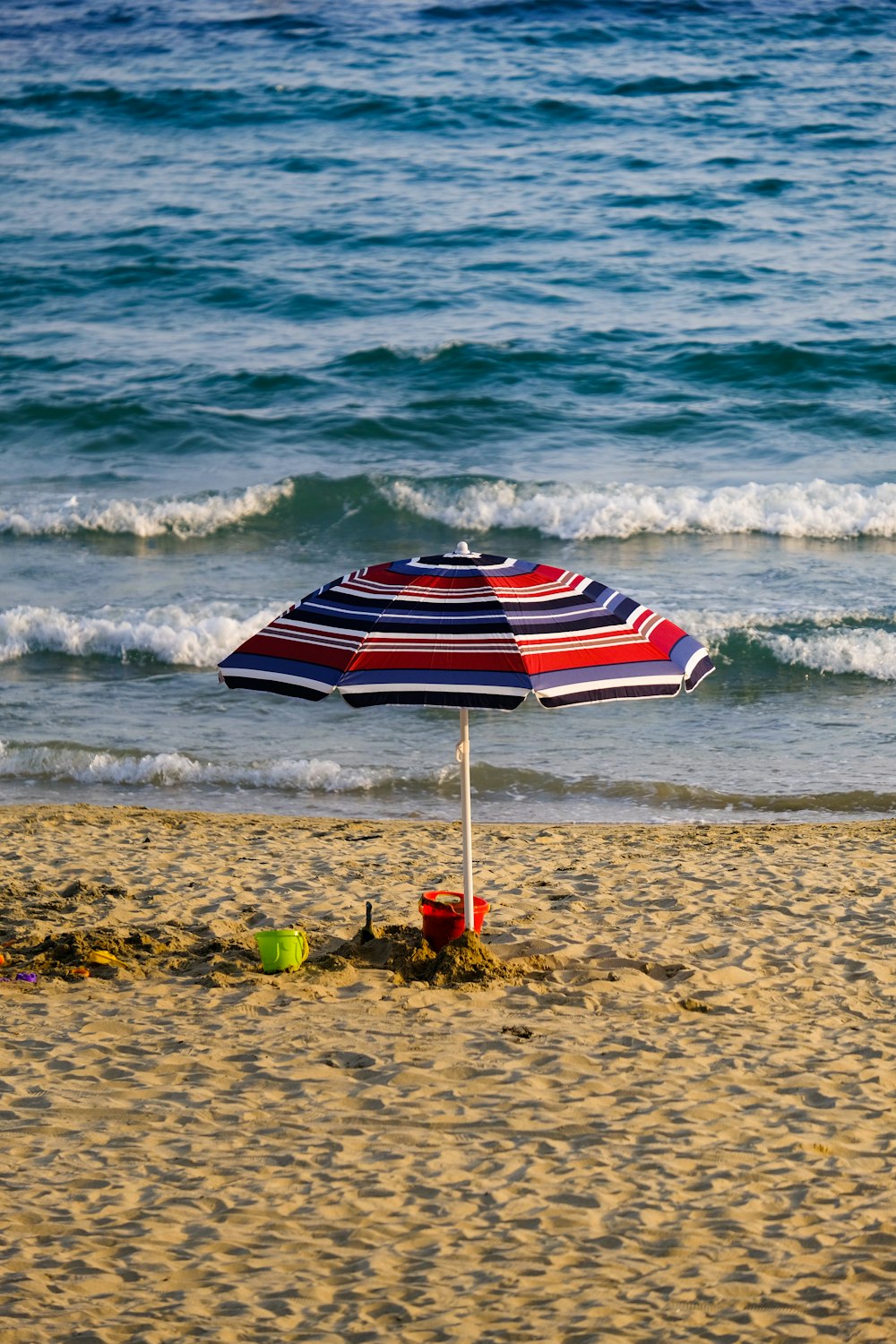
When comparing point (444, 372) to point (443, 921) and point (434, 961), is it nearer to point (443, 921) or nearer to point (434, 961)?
point (443, 921)

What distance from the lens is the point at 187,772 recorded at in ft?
32.2

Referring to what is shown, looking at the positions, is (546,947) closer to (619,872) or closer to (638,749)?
(619,872)

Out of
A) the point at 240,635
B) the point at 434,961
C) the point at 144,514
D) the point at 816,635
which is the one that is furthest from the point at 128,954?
the point at 144,514

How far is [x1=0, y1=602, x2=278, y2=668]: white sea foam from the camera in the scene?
12.1 m

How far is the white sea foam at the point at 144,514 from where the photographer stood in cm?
1564

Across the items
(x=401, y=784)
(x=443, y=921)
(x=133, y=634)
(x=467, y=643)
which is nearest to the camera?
(x=467, y=643)

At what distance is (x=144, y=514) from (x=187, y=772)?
661 cm

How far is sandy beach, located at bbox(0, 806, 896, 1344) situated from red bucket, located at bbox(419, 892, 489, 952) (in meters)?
0.25

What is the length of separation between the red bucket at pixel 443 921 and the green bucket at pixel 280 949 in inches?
→ 22.3

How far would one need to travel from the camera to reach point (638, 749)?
33.3 feet

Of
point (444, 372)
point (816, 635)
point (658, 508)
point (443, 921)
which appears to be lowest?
point (443, 921)

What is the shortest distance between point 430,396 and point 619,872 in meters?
12.0

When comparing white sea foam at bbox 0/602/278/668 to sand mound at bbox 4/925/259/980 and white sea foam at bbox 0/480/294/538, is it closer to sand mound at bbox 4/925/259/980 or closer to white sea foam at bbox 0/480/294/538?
white sea foam at bbox 0/480/294/538

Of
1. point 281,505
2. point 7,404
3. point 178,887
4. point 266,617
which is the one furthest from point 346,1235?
point 7,404
